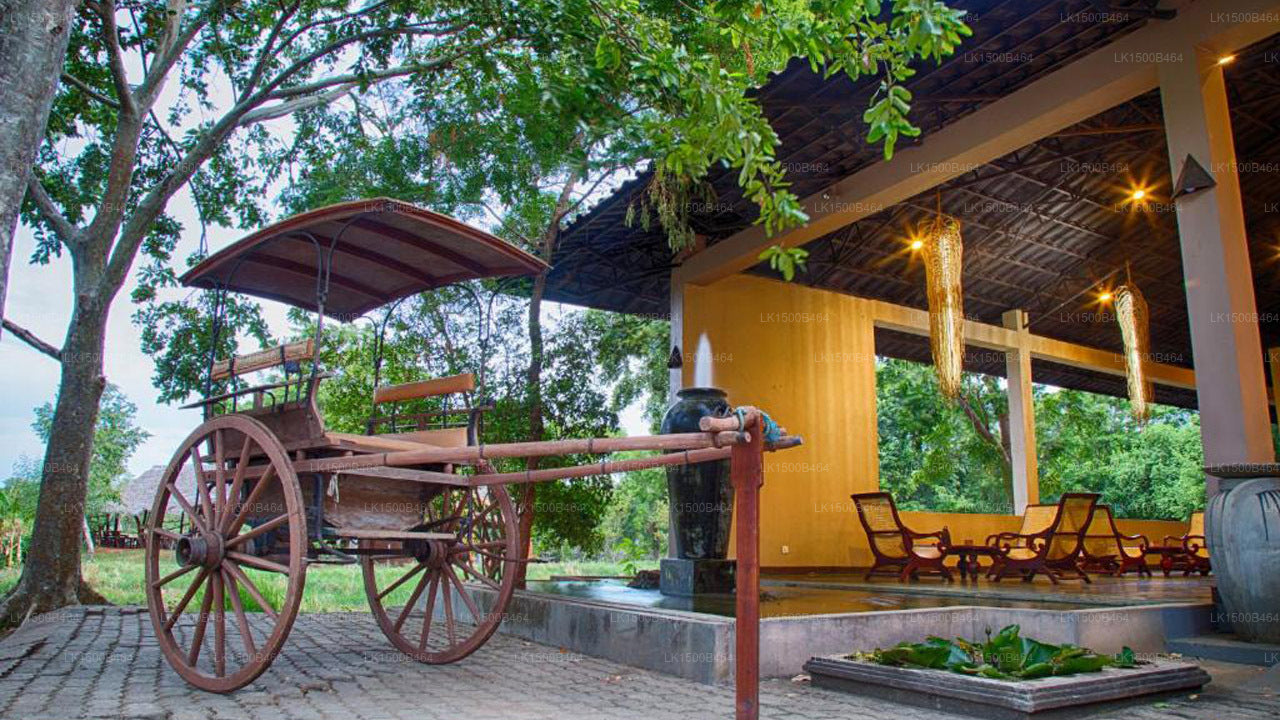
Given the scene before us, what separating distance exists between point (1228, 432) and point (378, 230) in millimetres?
5437

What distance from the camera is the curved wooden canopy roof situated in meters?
3.99

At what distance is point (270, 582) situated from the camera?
10477 mm

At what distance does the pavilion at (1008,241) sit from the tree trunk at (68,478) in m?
5.24

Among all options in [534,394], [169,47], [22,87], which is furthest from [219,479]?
[169,47]

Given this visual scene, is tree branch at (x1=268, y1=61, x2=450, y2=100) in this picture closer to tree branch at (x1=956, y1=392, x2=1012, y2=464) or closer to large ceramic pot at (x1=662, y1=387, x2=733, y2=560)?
large ceramic pot at (x1=662, y1=387, x2=733, y2=560)

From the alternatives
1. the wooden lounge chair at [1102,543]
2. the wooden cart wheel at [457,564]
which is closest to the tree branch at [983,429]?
the wooden lounge chair at [1102,543]

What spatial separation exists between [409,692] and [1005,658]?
2.55 m

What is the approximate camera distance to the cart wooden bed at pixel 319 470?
12.0 ft

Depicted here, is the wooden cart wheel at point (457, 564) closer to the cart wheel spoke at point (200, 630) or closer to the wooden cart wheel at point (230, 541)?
the wooden cart wheel at point (230, 541)

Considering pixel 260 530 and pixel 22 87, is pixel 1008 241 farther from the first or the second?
pixel 22 87

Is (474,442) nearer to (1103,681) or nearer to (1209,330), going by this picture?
(1103,681)

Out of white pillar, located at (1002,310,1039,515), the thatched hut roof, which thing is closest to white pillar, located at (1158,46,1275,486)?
white pillar, located at (1002,310,1039,515)

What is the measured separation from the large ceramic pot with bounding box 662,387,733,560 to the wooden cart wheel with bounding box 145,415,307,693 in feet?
9.67

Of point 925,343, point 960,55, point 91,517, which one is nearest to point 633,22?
point 960,55
